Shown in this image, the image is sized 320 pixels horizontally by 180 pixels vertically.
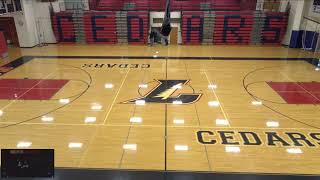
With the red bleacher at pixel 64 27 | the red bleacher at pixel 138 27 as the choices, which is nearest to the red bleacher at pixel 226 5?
the red bleacher at pixel 138 27

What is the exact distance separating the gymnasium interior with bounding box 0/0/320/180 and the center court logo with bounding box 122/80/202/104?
4cm

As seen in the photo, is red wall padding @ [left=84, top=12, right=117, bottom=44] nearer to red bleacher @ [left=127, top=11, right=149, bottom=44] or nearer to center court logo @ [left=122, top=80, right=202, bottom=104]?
red bleacher @ [left=127, top=11, right=149, bottom=44]

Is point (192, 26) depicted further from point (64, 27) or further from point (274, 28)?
point (64, 27)

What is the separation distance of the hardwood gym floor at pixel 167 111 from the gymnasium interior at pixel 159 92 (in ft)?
0.15

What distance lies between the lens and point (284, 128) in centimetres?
773

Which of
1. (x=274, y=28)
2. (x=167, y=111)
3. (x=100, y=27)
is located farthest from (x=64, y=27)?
(x=274, y=28)

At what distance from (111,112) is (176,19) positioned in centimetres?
1198

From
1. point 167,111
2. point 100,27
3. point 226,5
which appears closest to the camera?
point 167,111

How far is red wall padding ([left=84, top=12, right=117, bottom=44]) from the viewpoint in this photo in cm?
1870

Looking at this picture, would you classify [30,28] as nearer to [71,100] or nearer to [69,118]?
[71,100]

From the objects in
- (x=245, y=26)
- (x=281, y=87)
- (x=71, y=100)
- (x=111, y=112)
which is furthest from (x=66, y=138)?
(x=245, y=26)

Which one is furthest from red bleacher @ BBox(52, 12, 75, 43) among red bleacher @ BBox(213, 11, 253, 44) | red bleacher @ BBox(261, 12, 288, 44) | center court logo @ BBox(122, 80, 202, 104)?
red bleacher @ BBox(261, 12, 288, 44)

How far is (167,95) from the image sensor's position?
10.1 m

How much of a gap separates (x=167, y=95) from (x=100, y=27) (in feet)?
35.4
